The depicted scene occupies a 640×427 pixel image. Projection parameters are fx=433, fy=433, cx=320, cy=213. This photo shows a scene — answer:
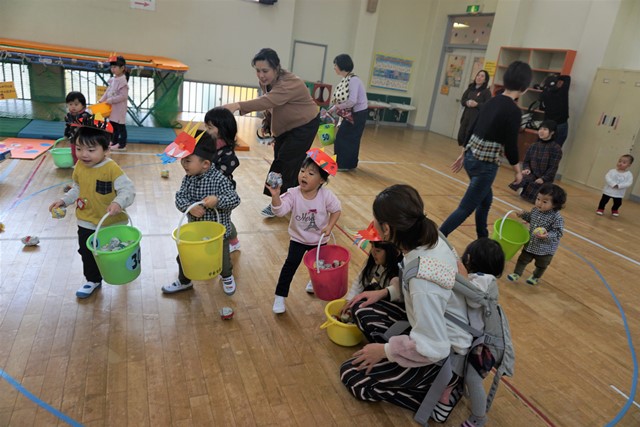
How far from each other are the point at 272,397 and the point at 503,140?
2.55 metres

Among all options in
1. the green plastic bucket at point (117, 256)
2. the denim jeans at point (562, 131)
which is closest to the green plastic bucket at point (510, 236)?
the green plastic bucket at point (117, 256)

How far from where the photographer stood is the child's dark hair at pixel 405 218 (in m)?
1.67

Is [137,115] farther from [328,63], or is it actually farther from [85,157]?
[85,157]

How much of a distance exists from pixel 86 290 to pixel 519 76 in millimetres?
3244

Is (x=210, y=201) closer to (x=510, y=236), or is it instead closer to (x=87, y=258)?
(x=87, y=258)

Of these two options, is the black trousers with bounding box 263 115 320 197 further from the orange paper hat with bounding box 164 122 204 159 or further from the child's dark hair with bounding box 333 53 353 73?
the child's dark hair with bounding box 333 53 353 73

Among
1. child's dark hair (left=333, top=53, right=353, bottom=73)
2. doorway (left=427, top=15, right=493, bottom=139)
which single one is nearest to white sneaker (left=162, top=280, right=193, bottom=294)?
child's dark hair (left=333, top=53, right=353, bottom=73)

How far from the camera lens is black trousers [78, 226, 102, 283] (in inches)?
96.7

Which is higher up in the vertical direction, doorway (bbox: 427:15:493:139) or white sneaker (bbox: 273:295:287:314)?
doorway (bbox: 427:15:493:139)

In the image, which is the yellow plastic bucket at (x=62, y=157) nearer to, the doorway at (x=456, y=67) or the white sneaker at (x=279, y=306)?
the white sneaker at (x=279, y=306)

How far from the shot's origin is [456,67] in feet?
33.8

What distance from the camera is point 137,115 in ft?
25.3

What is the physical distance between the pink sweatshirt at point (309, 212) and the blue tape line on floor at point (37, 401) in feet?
4.41

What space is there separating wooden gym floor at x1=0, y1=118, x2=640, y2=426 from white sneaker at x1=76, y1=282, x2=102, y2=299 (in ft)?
0.12
